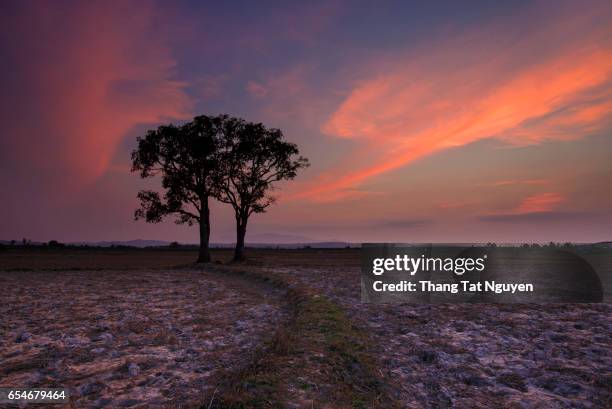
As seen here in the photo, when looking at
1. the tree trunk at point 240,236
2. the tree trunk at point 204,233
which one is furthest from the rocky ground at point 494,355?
the tree trunk at point 204,233

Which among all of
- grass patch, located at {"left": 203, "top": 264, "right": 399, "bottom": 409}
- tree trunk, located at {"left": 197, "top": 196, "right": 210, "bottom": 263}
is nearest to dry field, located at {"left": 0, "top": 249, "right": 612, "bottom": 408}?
grass patch, located at {"left": 203, "top": 264, "right": 399, "bottom": 409}

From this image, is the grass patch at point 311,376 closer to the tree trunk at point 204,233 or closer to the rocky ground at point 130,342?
the rocky ground at point 130,342

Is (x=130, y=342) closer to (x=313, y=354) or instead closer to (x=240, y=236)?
(x=313, y=354)

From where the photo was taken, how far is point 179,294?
59.5 ft

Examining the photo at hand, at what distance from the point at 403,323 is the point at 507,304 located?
6.32 m

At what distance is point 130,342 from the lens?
921 cm

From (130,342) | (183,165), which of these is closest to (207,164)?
(183,165)

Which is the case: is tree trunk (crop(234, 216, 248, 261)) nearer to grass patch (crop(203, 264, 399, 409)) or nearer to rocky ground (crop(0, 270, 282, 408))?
rocky ground (crop(0, 270, 282, 408))

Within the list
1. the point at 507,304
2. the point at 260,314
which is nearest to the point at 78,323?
the point at 260,314

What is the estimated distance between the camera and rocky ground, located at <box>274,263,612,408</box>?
19.8 ft

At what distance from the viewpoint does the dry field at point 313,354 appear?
5.89 meters

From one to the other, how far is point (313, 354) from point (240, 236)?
3551cm

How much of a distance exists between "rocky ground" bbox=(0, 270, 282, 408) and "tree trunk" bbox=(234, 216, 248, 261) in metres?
24.3

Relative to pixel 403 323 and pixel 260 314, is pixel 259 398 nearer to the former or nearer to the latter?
pixel 403 323
